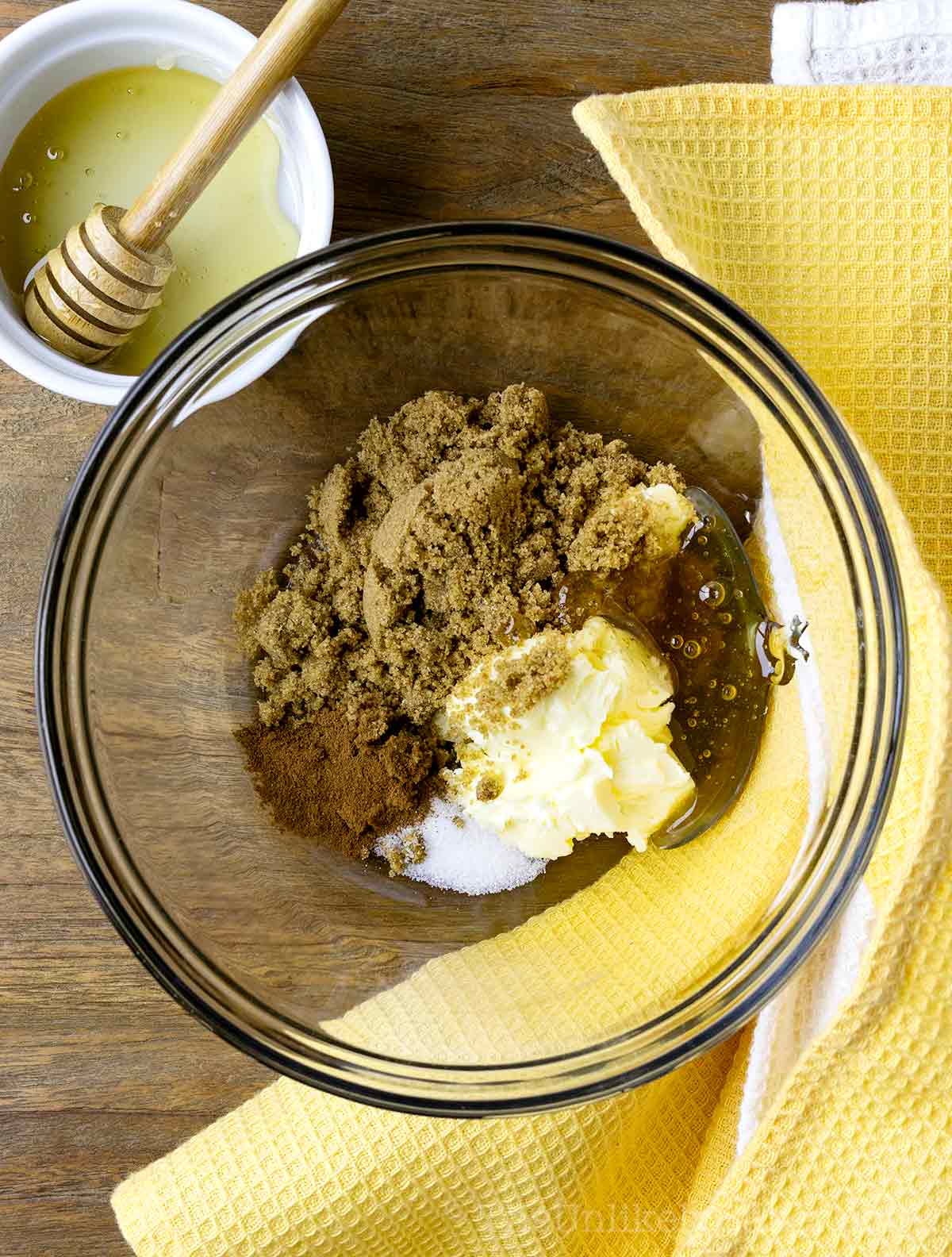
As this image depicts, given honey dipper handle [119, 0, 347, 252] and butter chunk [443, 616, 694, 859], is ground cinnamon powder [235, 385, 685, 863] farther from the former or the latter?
honey dipper handle [119, 0, 347, 252]

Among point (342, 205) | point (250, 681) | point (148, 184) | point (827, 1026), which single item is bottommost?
point (250, 681)

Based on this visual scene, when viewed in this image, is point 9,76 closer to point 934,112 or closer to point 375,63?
point 375,63

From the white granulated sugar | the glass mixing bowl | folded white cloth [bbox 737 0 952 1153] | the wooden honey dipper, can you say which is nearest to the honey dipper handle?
the wooden honey dipper

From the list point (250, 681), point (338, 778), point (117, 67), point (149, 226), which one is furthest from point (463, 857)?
point (117, 67)

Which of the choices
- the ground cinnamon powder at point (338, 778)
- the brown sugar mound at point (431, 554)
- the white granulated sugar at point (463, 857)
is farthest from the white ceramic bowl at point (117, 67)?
the white granulated sugar at point (463, 857)

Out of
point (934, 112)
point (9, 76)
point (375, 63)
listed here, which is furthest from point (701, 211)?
point (9, 76)

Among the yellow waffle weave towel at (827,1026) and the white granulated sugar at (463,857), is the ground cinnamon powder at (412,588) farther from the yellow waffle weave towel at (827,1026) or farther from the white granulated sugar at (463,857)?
the yellow waffle weave towel at (827,1026)

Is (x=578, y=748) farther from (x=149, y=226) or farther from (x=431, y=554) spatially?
(x=149, y=226)
